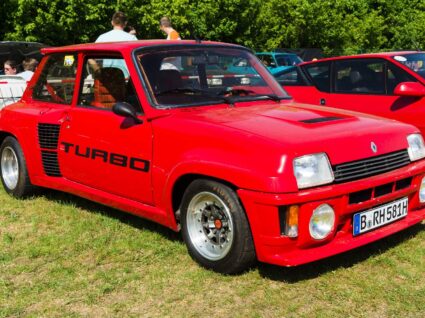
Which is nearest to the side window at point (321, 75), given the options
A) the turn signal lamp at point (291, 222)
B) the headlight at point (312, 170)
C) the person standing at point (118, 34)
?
the person standing at point (118, 34)

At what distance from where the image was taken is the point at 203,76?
15.1 feet

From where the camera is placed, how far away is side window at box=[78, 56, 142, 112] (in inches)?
177

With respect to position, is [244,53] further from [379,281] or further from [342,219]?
[379,281]

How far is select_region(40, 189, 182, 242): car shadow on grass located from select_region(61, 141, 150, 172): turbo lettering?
727 mm

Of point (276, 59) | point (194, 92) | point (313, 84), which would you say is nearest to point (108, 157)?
point (194, 92)

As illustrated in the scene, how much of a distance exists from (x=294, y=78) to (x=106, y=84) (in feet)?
13.0

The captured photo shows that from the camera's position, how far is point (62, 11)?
70.2 ft

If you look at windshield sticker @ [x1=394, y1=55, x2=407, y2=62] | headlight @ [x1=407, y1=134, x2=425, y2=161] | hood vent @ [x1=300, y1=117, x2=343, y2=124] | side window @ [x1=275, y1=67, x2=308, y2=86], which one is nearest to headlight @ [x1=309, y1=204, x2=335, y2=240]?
hood vent @ [x1=300, y1=117, x2=343, y2=124]

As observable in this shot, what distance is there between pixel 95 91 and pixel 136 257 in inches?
61.9

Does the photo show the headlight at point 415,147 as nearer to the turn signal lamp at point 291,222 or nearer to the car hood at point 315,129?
the car hood at point 315,129

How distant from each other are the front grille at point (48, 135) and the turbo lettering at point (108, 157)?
0.50ft

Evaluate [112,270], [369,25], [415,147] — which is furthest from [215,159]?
[369,25]

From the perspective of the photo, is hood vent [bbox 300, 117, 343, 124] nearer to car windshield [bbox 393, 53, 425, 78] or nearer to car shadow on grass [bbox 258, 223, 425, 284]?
car shadow on grass [bbox 258, 223, 425, 284]

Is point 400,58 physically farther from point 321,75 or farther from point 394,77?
point 321,75
